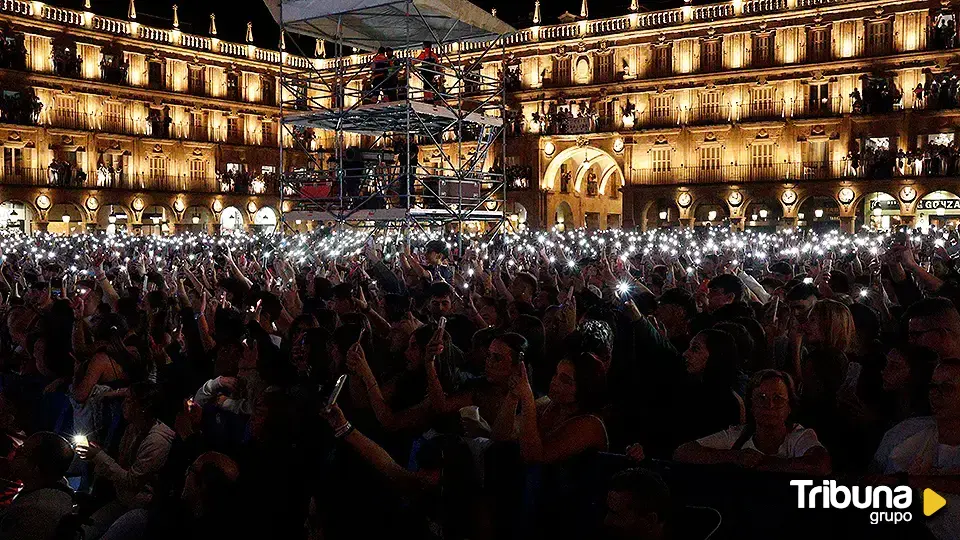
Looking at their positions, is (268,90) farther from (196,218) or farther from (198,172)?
(196,218)

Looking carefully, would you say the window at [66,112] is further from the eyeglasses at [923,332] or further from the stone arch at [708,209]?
the eyeglasses at [923,332]

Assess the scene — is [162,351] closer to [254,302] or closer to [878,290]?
[254,302]

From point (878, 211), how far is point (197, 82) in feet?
112

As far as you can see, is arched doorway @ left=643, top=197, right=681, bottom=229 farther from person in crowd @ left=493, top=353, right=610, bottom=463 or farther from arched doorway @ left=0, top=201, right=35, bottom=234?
person in crowd @ left=493, top=353, right=610, bottom=463

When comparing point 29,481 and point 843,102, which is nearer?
point 29,481

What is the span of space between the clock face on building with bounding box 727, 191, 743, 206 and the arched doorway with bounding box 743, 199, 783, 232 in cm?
70

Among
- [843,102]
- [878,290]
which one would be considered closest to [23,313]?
[878,290]

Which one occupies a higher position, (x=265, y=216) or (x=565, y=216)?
(x=265, y=216)

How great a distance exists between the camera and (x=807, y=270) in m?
14.5

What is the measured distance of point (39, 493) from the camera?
532 cm

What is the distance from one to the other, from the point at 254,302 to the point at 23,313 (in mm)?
2263

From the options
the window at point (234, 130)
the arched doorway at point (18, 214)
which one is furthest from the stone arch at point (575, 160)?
the arched doorway at point (18, 214)

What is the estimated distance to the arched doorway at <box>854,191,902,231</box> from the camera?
43094 millimetres

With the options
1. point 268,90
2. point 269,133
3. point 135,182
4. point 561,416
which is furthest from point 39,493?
point 269,133
